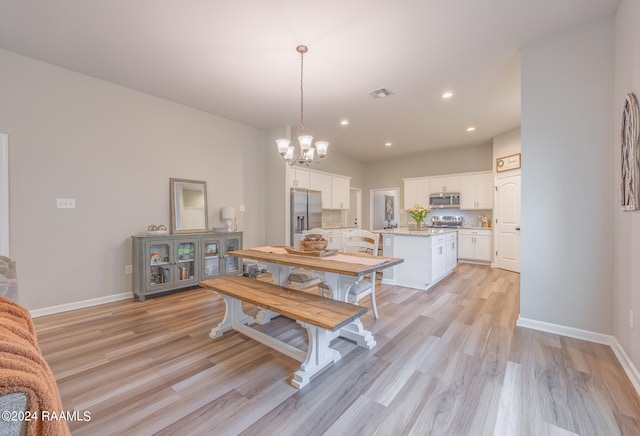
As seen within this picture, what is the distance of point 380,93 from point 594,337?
344cm

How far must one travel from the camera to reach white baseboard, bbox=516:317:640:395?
178cm

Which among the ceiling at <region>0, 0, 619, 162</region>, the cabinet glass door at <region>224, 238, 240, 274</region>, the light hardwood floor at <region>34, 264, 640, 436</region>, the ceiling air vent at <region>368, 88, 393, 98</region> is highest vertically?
the ceiling at <region>0, 0, 619, 162</region>

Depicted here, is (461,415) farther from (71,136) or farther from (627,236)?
(71,136)

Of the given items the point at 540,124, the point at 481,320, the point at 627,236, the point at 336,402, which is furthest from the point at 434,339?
the point at 540,124

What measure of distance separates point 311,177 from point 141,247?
3.39 meters

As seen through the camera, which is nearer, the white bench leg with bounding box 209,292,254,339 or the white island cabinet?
the white bench leg with bounding box 209,292,254,339

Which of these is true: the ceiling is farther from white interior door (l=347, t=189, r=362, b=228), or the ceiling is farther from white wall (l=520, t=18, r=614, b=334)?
white interior door (l=347, t=189, r=362, b=228)

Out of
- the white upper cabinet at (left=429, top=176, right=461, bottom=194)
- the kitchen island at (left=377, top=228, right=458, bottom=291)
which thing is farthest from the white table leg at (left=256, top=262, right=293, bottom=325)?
the white upper cabinet at (left=429, top=176, right=461, bottom=194)

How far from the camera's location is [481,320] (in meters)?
2.84

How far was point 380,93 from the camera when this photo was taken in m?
3.62

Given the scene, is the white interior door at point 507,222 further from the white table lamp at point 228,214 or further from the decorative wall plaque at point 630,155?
the white table lamp at point 228,214

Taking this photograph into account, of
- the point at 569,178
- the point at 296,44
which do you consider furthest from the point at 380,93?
the point at 569,178

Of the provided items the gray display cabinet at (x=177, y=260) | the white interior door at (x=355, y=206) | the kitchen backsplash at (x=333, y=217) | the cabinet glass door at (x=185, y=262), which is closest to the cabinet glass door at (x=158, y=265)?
the gray display cabinet at (x=177, y=260)

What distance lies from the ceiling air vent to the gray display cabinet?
2990 mm
